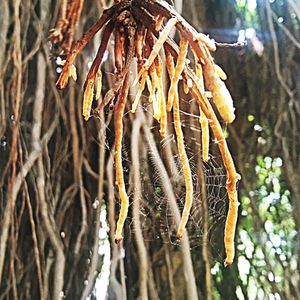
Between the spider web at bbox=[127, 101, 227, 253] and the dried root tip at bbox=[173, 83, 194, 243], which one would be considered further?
the spider web at bbox=[127, 101, 227, 253]

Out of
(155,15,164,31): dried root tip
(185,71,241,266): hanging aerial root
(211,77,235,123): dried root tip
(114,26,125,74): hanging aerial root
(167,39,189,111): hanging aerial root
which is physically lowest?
(185,71,241,266): hanging aerial root

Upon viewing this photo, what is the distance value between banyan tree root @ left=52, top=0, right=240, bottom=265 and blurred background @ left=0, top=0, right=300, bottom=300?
0.50 m

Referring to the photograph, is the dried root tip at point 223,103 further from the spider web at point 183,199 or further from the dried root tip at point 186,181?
the spider web at point 183,199

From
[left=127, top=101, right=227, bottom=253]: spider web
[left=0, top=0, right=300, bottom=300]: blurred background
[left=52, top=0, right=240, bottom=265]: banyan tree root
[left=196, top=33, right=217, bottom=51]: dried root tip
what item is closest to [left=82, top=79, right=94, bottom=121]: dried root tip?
[left=52, top=0, right=240, bottom=265]: banyan tree root

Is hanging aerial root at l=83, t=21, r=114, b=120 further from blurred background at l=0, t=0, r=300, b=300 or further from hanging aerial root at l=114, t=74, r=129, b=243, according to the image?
blurred background at l=0, t=0, r=300, b=300

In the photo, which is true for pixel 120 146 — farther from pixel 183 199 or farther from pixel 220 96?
pixel 183 199

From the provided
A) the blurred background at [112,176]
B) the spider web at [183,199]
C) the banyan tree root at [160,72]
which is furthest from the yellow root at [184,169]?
the blurred background at [112,176]

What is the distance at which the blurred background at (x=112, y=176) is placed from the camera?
3.48ft

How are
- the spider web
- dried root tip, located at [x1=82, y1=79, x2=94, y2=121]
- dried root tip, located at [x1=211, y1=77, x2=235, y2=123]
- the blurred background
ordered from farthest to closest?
1. the blurred background
2. the spider web
3. dried root tip, located at [x1=82, y1=79, x2=94, y2=121]
4. dried root tip, located at [x1=211, y1=77, x2=235, y2=123]

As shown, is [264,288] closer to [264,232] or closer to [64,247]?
[264,232]

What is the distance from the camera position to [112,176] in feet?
3.65

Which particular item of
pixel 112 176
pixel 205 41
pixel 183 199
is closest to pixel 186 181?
pixel 205 41

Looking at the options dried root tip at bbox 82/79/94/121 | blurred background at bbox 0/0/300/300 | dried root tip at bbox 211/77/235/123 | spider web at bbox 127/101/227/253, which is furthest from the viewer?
blurred background at bbox 0/0/300/300

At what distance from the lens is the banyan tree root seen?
1.33 ft
